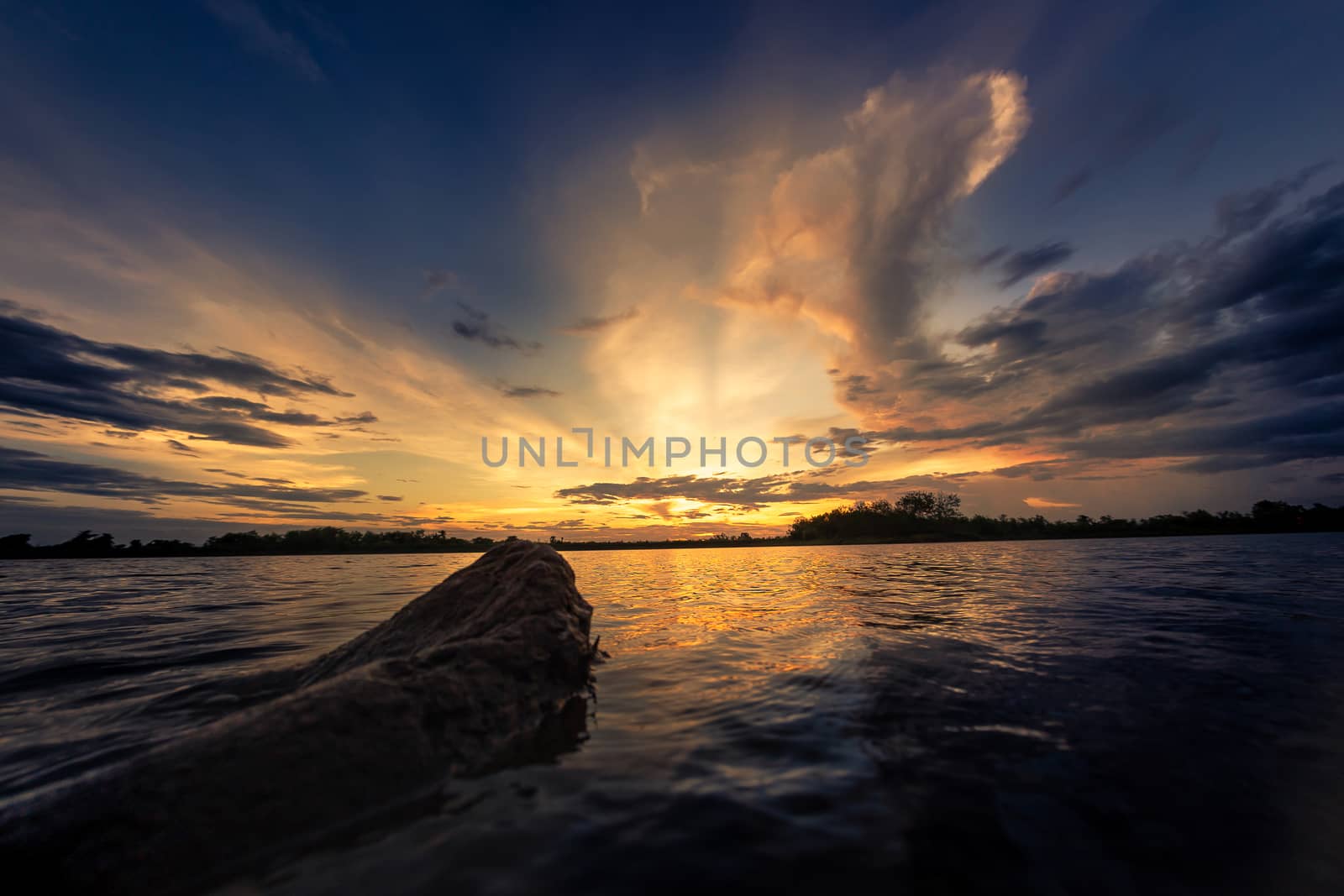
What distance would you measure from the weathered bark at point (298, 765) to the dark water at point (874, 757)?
42 centimetres

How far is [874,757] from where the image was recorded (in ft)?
11.9

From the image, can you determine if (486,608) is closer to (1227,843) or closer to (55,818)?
(55,818)

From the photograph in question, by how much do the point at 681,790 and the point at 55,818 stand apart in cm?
362

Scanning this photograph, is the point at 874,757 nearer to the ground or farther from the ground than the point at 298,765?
nearer to the ground

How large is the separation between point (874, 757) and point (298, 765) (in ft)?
13.0

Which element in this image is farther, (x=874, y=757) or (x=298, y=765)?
(x=874, y=757)

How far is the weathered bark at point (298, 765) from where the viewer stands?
2.54 metres

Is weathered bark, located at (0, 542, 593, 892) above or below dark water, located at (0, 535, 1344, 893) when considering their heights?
above

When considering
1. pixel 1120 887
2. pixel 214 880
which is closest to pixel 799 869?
pixel 1120 887

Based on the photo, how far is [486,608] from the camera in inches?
227

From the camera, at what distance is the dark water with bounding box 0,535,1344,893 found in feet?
8.00

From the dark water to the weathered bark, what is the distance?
0.42 metres

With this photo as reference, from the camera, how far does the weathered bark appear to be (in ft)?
8.32

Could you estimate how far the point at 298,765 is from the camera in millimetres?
3078
